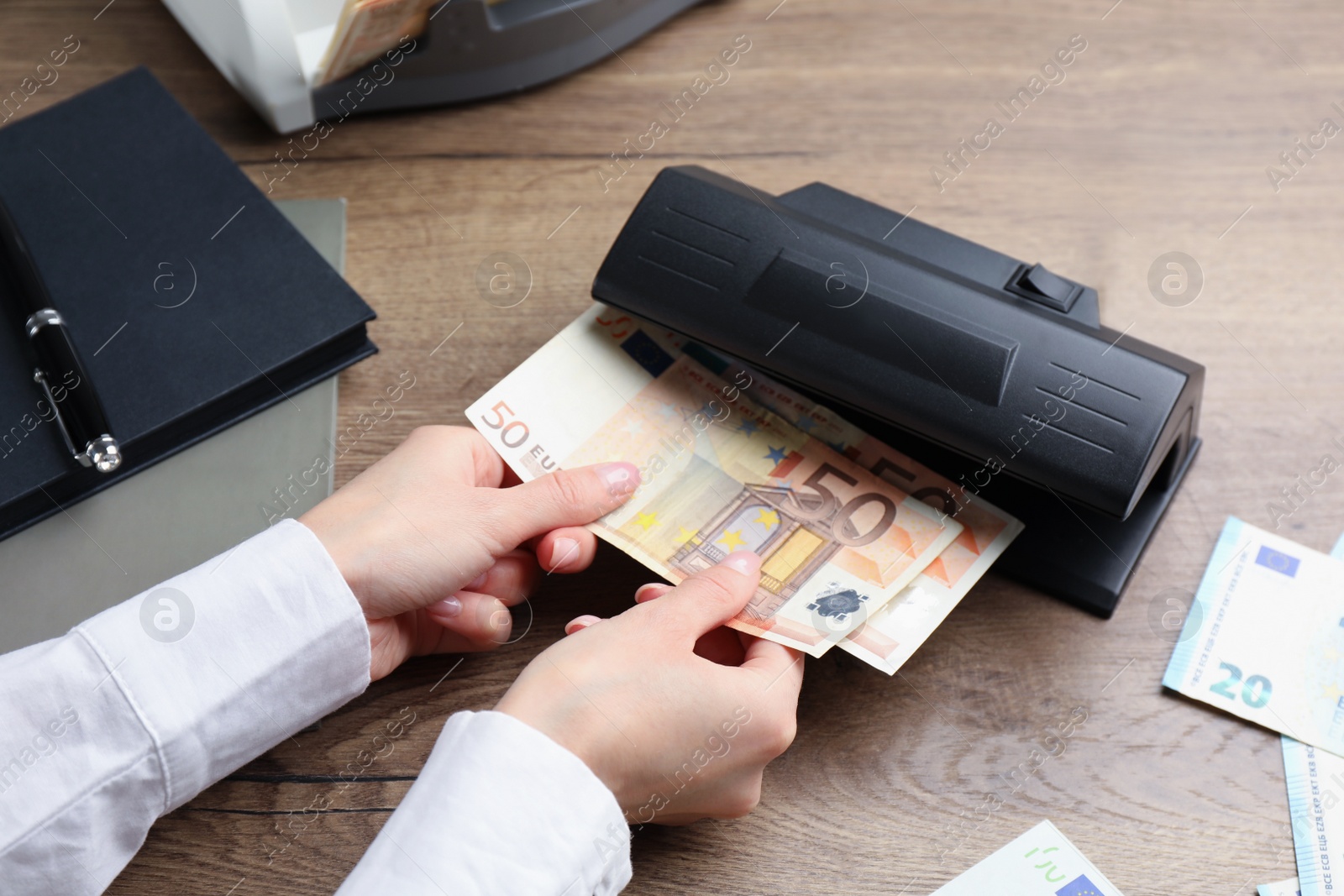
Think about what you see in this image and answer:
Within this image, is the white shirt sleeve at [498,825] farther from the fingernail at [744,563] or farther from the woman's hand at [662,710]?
the fingernail at [744,563]

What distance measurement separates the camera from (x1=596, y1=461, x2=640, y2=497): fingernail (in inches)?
26.9

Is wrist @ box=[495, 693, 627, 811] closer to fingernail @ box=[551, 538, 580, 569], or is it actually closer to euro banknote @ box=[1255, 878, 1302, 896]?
fingernail @ box=[551, 538, 580, 569]

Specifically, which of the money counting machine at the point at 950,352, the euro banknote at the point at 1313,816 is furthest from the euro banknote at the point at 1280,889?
the money counting machine at the point at 950,352

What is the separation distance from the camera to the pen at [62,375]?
704mm

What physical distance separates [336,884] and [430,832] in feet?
0.37

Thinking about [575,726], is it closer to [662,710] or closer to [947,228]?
[662,710]

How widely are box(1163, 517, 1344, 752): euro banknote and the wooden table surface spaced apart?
0.02m

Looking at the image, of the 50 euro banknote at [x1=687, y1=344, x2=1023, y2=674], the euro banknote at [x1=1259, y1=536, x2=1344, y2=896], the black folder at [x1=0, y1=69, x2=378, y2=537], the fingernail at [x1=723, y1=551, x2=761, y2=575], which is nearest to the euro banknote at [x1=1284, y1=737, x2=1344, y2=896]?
the euro banknote at [x1=1259, y1=536, x2=1344, y2=896]

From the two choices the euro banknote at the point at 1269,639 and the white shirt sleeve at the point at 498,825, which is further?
the euro banknote at the point at 1269,639

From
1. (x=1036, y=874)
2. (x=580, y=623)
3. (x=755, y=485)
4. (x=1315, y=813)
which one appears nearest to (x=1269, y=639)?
(x=1315, y=813)

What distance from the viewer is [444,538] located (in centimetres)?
65

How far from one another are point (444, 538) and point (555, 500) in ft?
0.24

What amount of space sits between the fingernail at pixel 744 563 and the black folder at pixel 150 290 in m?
0.34

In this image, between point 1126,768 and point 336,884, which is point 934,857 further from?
point 336,884
